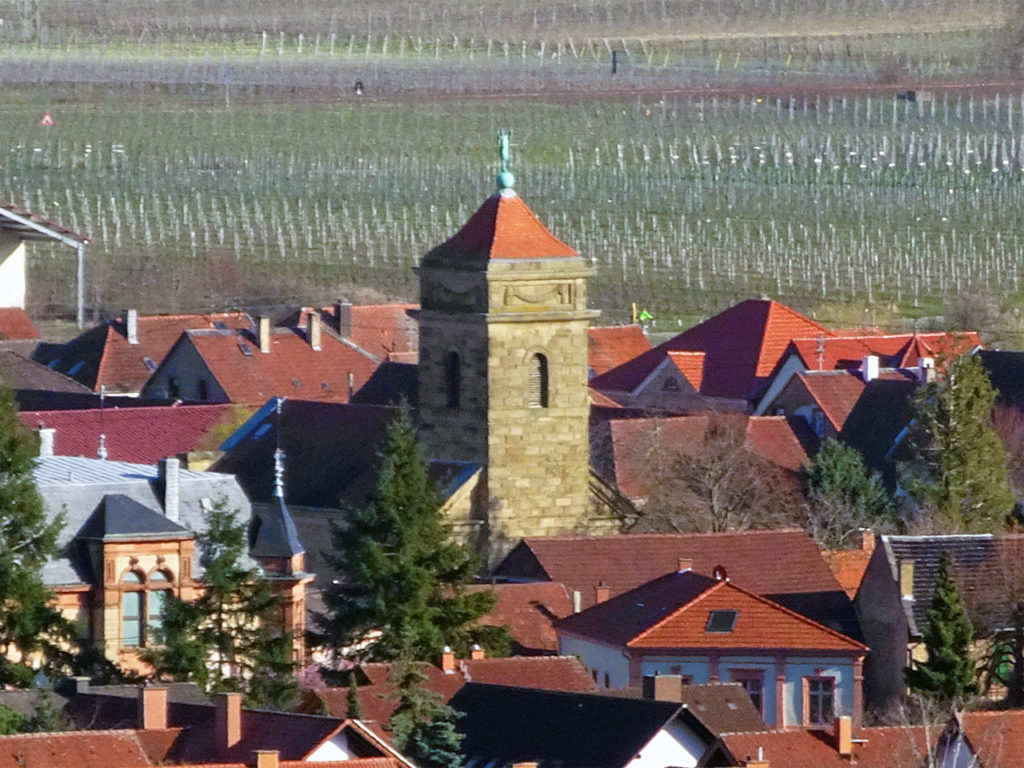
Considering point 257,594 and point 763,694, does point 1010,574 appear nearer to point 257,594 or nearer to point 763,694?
point 763,694

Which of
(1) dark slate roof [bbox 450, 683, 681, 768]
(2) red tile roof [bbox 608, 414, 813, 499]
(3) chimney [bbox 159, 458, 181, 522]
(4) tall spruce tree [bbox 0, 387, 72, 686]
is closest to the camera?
(1) dark slate roof [bbox 450, 683, 681, 768]

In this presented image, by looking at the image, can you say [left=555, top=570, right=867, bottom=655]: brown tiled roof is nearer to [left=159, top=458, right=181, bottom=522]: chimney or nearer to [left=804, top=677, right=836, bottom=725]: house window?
[left=804, top=677, right=836, bottom=725]: house window

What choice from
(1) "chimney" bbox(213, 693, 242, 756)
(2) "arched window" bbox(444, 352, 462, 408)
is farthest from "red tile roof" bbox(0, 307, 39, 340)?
(1) "chimney" bbox(213, 693, 242, 756)

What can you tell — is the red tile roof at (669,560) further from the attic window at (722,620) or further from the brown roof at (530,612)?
the attic window at (722,620)

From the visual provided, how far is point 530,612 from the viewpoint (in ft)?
206

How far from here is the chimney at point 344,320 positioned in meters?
103

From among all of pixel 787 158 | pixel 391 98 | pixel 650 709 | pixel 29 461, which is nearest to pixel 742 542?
pixel 29 461

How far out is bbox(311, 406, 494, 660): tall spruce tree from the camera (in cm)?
5775

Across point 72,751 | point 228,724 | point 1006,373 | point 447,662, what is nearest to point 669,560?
point 447,662

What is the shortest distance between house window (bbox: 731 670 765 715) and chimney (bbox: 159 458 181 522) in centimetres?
777

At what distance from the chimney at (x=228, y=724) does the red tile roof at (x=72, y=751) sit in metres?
0.68

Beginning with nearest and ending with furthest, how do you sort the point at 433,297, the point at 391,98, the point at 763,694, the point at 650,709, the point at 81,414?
the point at 650,709 < the point at 763,694 < the point at 433,297 < the point at 81,414 < the point at 391,98

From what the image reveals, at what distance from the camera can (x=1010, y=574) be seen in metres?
62.3

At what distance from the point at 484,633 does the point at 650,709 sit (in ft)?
31.4
